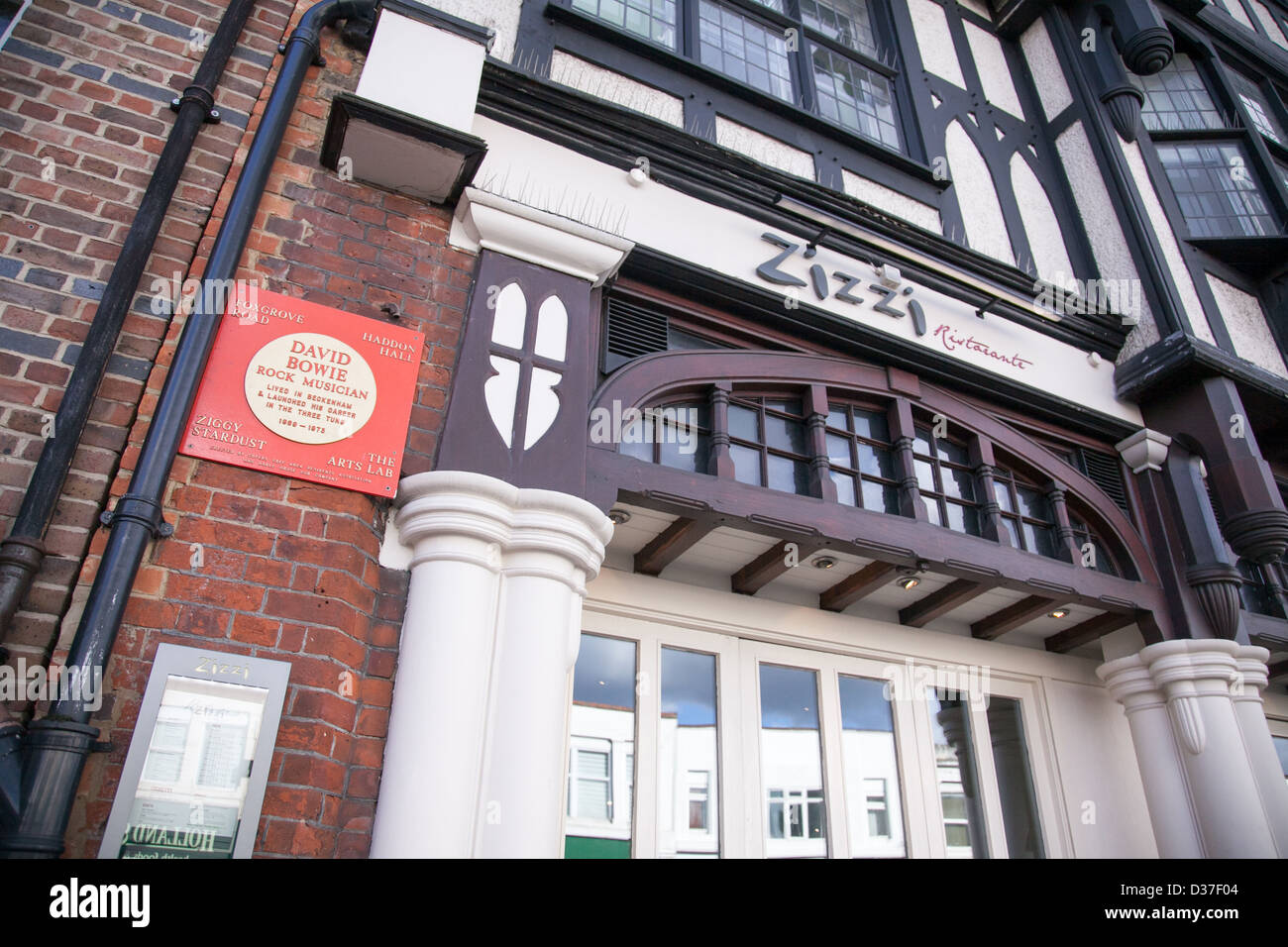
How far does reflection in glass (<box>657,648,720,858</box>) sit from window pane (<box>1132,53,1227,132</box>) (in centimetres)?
601

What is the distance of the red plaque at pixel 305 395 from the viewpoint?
256 centimetres

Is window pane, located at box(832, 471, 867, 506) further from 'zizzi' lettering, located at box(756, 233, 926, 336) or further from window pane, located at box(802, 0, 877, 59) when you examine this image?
window pane, located at box(802, 0, 877, 59)

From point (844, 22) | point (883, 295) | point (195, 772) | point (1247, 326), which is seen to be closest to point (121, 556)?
point (195, 772)

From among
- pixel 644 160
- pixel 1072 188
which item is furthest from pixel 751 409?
pixel 1072 188

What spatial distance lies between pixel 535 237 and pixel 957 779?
11.1 ft

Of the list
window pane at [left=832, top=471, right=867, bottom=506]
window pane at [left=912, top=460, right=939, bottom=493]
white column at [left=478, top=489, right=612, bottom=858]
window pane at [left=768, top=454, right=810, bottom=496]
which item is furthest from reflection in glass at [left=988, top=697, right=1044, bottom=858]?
white column at [left=478, top=489, right=612, bottom=858]

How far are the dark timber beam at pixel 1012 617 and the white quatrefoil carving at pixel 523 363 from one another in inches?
107

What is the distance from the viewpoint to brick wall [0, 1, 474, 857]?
221 centimetres

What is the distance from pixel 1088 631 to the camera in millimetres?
4484

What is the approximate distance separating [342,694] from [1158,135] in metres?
7.31

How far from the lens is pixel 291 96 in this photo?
3.08 meters

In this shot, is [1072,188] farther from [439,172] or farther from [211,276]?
[211,276]

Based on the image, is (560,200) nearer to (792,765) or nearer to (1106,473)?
(792,765)
